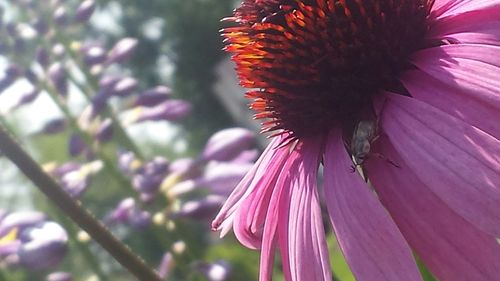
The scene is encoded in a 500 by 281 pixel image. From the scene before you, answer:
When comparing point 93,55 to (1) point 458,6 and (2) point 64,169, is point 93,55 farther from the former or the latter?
(1) point 458,6

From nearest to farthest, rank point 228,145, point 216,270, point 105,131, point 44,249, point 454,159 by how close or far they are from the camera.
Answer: point 454,159 < point 44,249 < point 216,270 < point 228,145 < point 105,131

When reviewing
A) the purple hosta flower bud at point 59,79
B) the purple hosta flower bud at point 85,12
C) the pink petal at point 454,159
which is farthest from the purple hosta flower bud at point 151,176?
the pink petal at point 454,159

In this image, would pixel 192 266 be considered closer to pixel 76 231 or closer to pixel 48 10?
pixel 76 231

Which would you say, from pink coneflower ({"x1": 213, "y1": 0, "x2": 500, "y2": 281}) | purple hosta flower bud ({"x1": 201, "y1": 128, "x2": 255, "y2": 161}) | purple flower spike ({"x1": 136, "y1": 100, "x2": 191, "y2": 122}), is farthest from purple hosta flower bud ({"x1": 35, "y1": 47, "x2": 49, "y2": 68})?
pink coneflower ({"x1": 213, "y1": 0, "x2": 500, "y2": 281})

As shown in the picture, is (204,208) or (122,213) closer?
(204,208)

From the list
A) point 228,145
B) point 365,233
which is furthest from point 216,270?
point 365,233

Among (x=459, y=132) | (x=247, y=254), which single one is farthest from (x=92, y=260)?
(x=247, y=254)
